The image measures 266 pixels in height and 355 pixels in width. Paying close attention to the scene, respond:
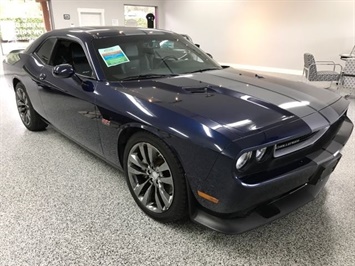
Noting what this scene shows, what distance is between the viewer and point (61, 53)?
2.52 metres

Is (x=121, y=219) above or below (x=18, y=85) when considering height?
below

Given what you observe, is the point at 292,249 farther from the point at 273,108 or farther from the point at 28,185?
the point at 28,185

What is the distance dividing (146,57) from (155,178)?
3.33ft

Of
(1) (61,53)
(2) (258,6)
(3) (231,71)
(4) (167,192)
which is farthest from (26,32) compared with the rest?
(4) (167,192)

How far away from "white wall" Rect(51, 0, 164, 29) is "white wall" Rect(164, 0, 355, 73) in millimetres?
1687

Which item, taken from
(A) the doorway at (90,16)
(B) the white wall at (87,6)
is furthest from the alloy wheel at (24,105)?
(A) the doorway at (90,16)

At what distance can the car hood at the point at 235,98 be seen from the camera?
4.65 feet

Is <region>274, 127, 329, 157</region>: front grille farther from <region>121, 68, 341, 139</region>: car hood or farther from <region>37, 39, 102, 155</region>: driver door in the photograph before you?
<region>37, 39, 102, 155</region>: driver door

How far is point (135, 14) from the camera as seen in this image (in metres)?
11.6

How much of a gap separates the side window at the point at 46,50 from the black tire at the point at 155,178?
1.48m

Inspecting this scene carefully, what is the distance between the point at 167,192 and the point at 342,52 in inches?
288

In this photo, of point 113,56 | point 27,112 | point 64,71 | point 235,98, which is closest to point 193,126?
point 235,98

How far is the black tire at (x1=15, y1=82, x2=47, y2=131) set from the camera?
315 cm

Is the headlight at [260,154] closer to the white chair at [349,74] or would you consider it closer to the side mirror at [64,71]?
the side mirror at [64,71]
